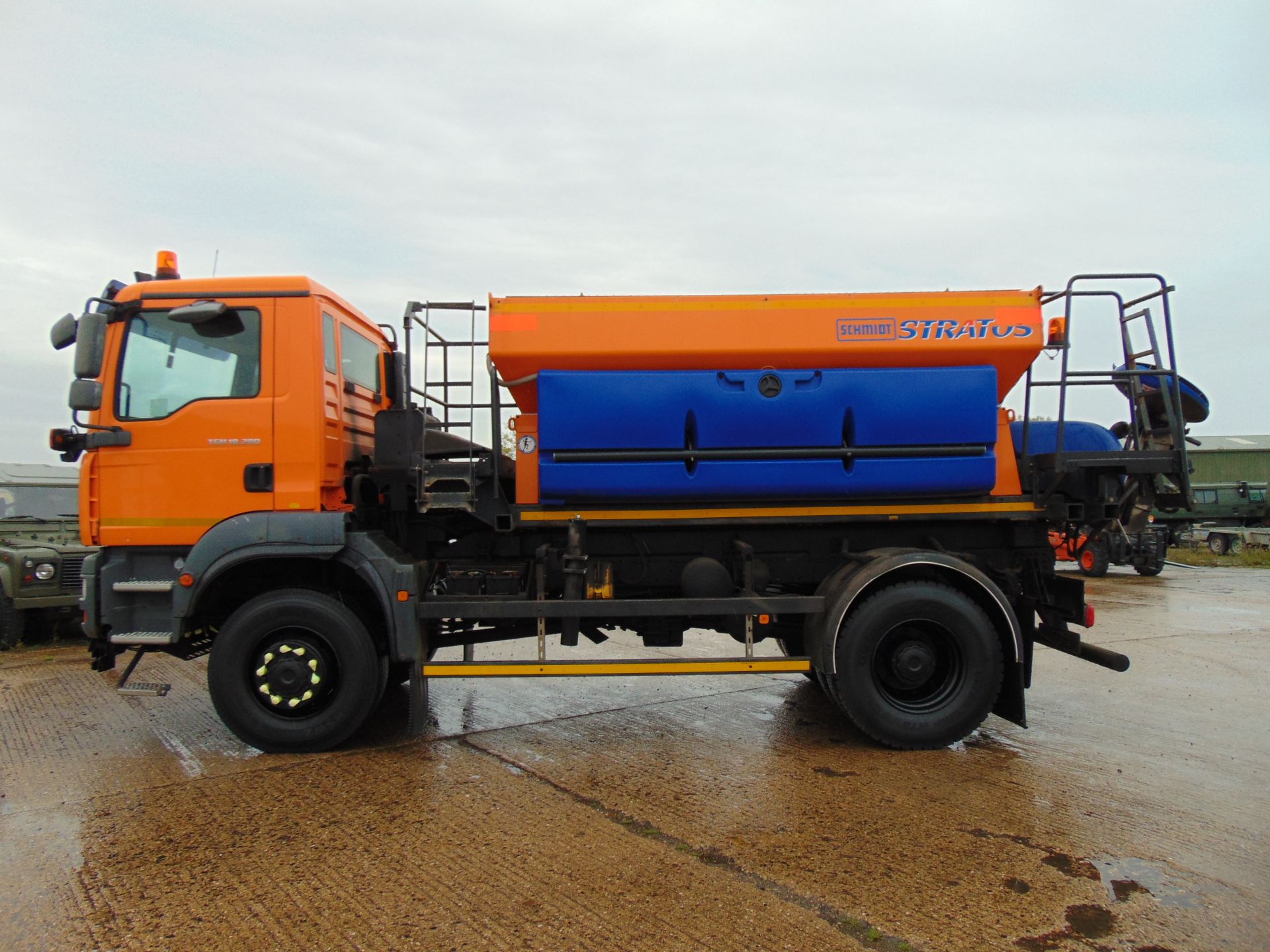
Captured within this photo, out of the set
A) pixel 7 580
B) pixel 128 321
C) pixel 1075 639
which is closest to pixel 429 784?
pixel 128 321

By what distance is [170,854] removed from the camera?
142 inches

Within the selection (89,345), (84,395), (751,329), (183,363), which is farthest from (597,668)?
(89,345)

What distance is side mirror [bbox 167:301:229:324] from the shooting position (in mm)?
4801

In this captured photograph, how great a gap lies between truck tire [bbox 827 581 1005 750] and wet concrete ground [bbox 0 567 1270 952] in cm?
17

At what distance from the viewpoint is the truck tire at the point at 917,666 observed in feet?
16.3

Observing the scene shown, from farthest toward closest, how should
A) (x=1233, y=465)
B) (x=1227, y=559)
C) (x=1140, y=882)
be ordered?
(x=1233, y=465), (x=1227, y=559), (x=1140, y=882)

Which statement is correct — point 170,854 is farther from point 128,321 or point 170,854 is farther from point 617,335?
point 617,335

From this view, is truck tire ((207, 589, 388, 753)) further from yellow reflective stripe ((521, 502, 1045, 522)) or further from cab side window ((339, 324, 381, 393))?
cab side window ((339, 324, 381, 393))

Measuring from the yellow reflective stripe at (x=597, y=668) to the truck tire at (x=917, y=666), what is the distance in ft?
1.25

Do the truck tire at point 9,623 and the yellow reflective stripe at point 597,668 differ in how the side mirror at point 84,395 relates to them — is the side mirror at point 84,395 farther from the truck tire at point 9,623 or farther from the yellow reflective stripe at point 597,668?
the truck tire at point 9,623

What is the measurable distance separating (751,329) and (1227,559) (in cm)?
2514

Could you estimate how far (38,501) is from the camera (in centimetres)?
1045

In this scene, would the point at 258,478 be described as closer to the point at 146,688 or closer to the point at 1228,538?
the point at 146,688

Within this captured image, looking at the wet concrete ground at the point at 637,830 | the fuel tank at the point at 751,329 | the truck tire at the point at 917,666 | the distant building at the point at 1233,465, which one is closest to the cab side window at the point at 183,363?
the fuel tank at the point at 751,329
